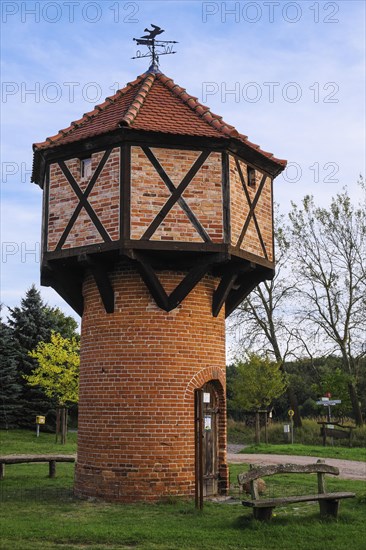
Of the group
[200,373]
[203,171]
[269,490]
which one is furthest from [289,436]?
[203,171]

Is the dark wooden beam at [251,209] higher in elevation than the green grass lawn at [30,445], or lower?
higher

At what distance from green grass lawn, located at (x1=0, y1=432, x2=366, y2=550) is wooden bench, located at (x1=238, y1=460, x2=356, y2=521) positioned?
184mm

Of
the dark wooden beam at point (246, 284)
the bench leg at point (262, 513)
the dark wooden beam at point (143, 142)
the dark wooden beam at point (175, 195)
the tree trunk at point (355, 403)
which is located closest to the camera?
the bench leg at point (262, 513)

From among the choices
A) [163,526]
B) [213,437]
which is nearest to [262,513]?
[163,526]

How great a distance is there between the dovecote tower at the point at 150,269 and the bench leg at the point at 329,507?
254cm

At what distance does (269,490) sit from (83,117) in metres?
8.28

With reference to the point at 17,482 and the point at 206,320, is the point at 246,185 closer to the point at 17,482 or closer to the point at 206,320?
the point at 206,320

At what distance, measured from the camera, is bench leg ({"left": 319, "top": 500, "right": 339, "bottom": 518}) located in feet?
30.8

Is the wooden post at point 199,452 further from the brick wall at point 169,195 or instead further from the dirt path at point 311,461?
the dirt path at point 311,461

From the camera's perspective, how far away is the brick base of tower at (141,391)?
1097 cm

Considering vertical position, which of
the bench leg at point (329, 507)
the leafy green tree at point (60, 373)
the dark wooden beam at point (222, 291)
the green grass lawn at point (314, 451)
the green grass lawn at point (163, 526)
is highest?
the dark wooden beam at point (222, 291)

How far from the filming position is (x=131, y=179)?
11.0 metres

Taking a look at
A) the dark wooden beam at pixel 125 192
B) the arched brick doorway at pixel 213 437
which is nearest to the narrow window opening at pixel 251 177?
the dark wooden beam at pixel 125 192

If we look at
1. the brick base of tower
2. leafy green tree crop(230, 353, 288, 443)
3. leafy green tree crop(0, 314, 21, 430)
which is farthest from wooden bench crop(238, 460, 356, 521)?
leafy green tree crop(0, 314, 21, 430)
